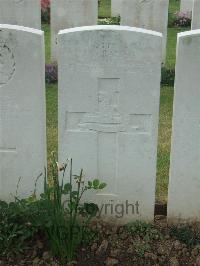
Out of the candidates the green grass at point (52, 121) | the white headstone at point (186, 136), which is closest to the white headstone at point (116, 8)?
the green grass at point (52, 121)

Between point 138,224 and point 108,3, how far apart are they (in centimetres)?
1860

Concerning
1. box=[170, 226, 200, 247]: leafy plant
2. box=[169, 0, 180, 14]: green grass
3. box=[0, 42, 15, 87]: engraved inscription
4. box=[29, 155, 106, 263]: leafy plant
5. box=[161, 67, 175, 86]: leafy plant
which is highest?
box=[169, 0, 180, 14]: green grass

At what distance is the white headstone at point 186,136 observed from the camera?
3799 mm

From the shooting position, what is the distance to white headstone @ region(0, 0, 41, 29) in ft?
A: 30.2

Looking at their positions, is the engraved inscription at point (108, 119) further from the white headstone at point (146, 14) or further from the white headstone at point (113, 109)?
the white headstone at point (146, 14)

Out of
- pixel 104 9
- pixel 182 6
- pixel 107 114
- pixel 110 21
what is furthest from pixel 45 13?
pixel 107 114

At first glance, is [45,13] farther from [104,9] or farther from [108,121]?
[108,121]

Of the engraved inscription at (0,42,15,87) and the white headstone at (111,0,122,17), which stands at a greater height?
the white headstone at (111,0,122,17)

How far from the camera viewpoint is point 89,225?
4.11 meters

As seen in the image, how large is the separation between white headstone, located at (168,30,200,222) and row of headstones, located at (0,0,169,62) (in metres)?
5.83

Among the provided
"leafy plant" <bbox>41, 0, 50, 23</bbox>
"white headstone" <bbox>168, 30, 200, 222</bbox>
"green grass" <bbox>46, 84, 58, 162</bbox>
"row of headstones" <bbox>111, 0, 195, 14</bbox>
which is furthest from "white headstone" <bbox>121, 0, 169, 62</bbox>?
"leafy plant" <bbox>41, 0, 50, 23</bbox>

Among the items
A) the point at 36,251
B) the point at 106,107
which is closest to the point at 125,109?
the point at 106,107

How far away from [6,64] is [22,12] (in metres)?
5.69

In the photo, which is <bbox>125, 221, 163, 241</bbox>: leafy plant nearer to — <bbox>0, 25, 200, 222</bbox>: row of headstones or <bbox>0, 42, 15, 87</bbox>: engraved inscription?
<bbox>0, 25, 200, 222</bbox>: row of headstones
